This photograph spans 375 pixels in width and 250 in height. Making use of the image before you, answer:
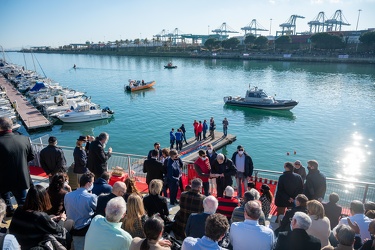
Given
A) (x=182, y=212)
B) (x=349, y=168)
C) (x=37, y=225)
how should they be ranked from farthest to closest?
(x=349, y=168)
(x=182, y=212)
(x=37, y=225)

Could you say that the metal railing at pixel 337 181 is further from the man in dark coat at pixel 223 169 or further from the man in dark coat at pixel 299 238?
the man in dark coat at pixel 299 238

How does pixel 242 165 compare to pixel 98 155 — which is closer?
pixel 98 155

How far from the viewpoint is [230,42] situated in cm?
16075

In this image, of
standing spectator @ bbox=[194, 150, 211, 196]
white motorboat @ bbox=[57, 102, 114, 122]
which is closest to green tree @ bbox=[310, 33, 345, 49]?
white motorboat @ bbox=[57, 102, 114, 122]

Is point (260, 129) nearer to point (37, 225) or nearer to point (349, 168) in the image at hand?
point (349, 168)

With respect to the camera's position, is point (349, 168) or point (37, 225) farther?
point (349, 168)

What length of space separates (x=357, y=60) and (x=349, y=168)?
324 feet

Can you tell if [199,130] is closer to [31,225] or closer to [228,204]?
[228,204]

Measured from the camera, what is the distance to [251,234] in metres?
4.07

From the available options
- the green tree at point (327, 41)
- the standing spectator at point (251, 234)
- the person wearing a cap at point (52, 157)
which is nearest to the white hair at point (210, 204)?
the standing spectator at point (251, 234)

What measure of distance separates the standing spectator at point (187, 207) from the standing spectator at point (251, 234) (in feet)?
3.66

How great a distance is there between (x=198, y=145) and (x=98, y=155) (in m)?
15.0

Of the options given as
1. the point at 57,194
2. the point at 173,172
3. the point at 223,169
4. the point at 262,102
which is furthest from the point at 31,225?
the point at 262,102

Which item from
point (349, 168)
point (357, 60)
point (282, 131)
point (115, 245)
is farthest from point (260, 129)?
point (357, 60)
